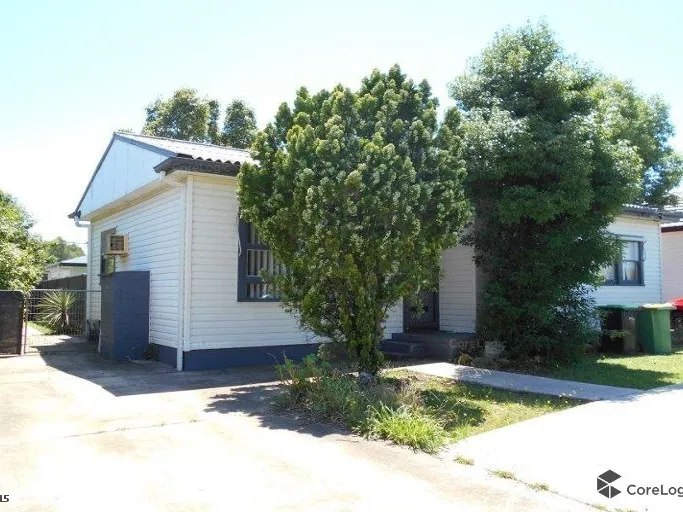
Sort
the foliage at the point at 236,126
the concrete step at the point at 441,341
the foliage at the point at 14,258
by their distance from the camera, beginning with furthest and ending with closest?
the foliage at the point at 236,126 → the foliage at the point at 14,258 → the concrete step at the point at 441,341

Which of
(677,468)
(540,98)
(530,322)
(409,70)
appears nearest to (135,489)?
(677,468)

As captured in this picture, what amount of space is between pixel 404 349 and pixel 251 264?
3765 millimetres

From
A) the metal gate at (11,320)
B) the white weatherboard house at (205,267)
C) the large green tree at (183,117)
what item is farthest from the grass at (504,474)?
the large green tree at (183,117)

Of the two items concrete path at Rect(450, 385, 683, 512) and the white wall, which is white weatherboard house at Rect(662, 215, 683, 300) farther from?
the white wall

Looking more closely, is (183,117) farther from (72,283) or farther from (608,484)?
(608,484)

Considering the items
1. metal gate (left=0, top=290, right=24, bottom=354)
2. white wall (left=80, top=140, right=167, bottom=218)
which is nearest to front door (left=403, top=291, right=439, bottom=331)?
white wall (left=80, top=140, right=167, bottom=218)

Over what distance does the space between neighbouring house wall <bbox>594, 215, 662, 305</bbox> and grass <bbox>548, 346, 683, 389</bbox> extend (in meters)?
3.38

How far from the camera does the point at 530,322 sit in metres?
10.0

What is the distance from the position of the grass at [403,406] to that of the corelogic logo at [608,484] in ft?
4.76

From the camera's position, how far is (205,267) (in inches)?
383

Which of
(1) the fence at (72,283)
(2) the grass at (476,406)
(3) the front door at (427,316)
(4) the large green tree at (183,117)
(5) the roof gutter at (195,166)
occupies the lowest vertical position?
(2) the grass at (476,406)

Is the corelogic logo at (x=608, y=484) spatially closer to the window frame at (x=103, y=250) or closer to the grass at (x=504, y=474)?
the grass at (x=504, y=474)

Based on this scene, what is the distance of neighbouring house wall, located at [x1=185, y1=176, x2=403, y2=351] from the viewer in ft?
31.6

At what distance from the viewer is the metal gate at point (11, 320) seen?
11195 mm
